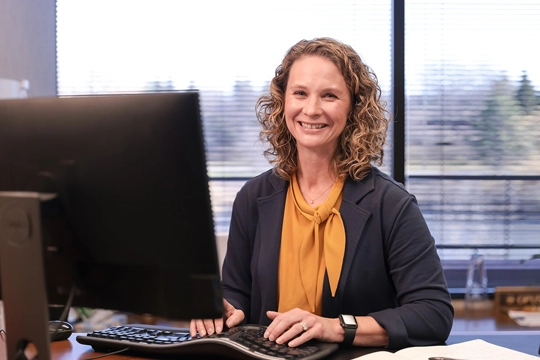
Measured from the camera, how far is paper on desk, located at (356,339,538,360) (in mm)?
1143

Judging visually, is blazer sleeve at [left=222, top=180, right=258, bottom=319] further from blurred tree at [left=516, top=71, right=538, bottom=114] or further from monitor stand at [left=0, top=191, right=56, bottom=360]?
blurred tree at [left=516, top=71, right=538, bottom=114]

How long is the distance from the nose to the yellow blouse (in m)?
0.21

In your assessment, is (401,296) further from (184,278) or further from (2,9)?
(2,9)

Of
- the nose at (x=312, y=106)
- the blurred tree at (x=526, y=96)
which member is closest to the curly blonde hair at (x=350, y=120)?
the nose at (x=312, y=106)

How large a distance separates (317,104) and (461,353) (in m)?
0.83

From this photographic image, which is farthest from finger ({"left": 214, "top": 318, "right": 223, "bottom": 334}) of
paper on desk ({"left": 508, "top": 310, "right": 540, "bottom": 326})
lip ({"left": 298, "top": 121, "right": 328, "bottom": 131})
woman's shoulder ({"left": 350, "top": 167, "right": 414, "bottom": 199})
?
paper on desk ({"left": 508, "top": 310, "right": 540, "bottom": 326})

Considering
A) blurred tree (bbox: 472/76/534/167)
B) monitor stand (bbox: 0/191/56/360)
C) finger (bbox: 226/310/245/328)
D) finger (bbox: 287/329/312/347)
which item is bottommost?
finger (bbox: 226/310/245/328)

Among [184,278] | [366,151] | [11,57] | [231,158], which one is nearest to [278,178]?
[366,151]

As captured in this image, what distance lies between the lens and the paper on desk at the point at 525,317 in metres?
3.15

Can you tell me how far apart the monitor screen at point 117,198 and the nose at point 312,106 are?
92 centimetres

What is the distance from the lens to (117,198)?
2.96ft

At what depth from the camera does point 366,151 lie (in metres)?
1.75

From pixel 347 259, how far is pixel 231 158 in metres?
1.90

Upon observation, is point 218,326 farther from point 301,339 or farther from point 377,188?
point 377,188
